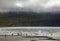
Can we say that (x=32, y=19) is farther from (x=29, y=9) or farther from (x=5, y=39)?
(x=5, y=39)

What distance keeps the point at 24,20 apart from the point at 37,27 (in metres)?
0.08

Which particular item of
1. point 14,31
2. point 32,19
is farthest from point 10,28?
point 32,19

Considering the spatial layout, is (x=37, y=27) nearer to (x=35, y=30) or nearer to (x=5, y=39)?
(x=35, y=30)

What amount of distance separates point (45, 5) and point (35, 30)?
5.9 inches

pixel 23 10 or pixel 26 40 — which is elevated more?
pixel 23 10

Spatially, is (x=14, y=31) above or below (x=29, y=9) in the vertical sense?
below

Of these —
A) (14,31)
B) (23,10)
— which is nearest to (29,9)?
(23,10)

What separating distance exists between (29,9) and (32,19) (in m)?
0.06

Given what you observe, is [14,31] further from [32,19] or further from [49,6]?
[49,6]

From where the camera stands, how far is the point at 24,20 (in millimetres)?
467

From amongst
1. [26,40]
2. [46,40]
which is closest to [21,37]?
[26,40]

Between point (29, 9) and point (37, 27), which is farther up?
point (29, 9)

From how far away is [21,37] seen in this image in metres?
0.45

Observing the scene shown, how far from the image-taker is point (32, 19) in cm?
46
